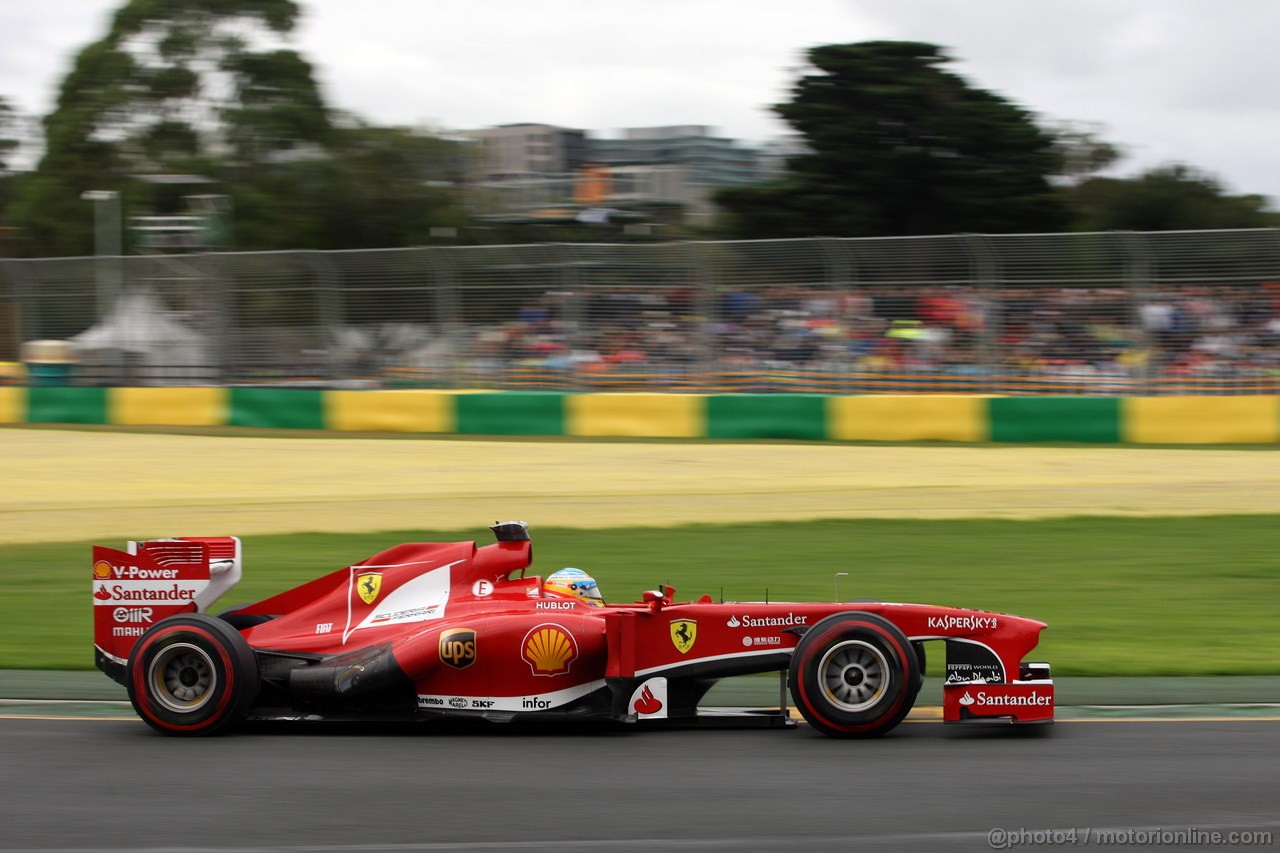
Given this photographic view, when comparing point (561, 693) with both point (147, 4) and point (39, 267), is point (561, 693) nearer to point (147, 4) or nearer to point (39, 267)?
point (39, 267)

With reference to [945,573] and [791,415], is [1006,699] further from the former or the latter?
[791,415]

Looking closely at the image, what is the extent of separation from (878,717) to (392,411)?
1428 cm

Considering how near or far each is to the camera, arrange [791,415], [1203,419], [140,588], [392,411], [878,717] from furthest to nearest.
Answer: [392,411] → [791,415] → [1203,419] → [140,588] → [878,717]

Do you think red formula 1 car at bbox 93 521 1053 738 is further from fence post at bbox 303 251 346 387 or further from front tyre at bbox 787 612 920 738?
fence post at bbox 303 251 346 387

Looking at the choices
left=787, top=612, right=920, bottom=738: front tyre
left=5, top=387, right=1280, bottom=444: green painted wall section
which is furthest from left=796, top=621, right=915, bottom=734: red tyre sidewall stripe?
left=5, top=387, right=1280, bottom=444: green painted wall section

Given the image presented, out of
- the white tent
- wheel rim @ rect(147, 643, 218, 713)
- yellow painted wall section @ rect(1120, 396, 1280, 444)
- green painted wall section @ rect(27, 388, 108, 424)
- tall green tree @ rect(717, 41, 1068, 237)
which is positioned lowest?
wheel rim @ rect(147, 643, 218, 713)

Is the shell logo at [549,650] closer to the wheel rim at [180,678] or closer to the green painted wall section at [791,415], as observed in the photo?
the wheel rim at [180,678]

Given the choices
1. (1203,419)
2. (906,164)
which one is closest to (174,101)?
(906,164)

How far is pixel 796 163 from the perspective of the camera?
36.1m

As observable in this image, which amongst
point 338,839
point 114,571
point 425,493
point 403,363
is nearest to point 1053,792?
point 338,839

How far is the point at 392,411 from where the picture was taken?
18.6 metres

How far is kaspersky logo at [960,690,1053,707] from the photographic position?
5.06 m

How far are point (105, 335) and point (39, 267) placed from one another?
1.41m

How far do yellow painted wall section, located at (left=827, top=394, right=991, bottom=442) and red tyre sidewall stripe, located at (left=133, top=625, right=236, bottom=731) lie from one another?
1230 cm
